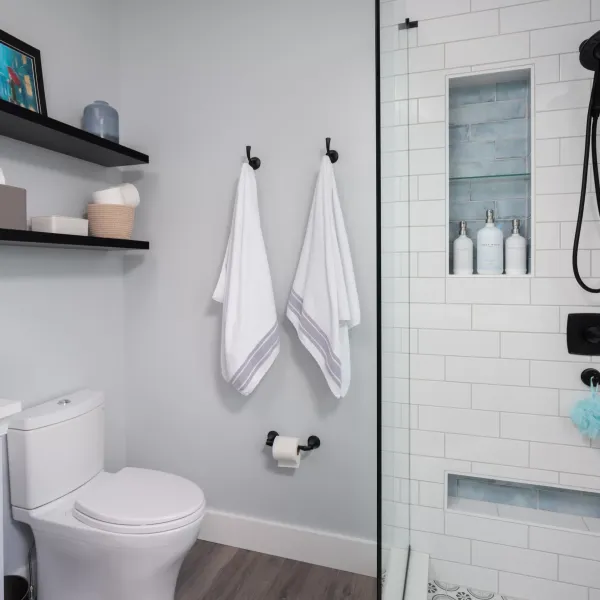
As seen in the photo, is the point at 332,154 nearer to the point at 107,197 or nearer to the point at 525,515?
the point at 107,197

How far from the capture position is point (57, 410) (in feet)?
5.75

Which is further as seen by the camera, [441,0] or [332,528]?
[332,528]

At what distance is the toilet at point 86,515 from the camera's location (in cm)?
157

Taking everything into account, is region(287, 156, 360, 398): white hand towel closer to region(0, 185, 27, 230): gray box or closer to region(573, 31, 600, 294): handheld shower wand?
region(573, 31, 600, 294): handheld shower wand

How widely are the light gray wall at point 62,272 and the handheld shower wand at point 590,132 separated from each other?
187 centimetres

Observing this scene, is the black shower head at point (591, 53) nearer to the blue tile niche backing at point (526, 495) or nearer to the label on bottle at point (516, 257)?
the label on bottle at point (516, 257)

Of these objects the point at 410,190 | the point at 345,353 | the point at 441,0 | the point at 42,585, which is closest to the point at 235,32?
the point at 441,0

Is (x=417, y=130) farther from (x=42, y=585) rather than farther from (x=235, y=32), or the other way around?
(x=42, y=585)

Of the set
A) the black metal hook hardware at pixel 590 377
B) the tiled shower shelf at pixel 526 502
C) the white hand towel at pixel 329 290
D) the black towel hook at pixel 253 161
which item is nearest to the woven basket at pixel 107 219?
the black towel hook at pixel 253 161

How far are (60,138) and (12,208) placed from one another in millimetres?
368

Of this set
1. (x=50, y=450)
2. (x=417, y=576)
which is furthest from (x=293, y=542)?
(x=50, y=450)

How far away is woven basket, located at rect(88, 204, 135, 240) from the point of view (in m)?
1.91

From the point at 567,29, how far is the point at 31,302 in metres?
2.10

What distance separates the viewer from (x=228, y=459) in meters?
2.18
